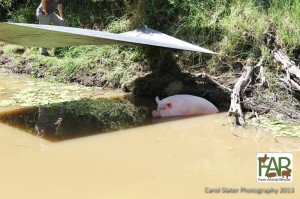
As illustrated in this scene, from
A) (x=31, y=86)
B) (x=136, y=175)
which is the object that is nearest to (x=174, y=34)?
(x=31, y=86)

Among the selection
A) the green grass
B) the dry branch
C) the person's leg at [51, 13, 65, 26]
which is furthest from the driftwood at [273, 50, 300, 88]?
the person's leg at [51, 13, 65, 26]

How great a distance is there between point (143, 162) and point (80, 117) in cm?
152

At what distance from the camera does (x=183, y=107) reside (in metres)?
4.85

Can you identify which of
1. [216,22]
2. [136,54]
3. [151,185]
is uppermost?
[216,22]

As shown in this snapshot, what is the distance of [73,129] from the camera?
4.36 m

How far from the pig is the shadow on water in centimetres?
18

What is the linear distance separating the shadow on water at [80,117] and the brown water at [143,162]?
0.17 m

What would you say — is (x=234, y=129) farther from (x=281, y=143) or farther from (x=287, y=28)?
(x=287, y=28)

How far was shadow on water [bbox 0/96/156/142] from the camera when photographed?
4.31m

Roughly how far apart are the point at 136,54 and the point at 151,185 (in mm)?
3526

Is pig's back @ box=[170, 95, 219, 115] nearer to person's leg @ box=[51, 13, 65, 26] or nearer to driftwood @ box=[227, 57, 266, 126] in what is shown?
driftwood @ box=[227, 57, 266, 126]

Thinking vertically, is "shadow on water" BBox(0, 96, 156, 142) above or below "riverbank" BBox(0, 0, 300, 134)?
below

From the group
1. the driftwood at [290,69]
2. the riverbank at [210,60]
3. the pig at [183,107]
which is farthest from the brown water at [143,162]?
the driftwood at [290,69]

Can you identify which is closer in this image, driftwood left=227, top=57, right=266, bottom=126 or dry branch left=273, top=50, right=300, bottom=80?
driftwood left=227, top=57, right=266, bottom=126
